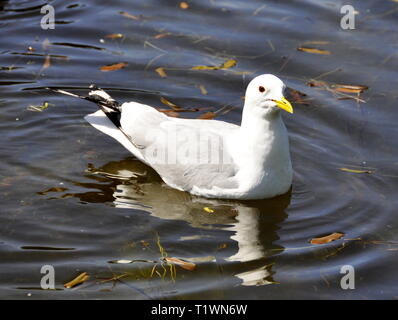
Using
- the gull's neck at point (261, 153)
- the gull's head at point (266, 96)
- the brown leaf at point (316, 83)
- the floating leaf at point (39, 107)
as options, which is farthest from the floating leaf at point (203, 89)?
the gull's head at point (266, 96)

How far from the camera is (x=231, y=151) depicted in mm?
7953

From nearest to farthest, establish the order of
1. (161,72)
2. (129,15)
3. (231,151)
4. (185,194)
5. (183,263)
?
(183,263) → (231,151) → (185,194) → (161,72) → (129,15)

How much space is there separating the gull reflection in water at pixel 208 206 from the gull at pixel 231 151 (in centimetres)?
11

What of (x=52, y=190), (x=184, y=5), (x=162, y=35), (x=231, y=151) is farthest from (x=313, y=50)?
(x=52, y=190)

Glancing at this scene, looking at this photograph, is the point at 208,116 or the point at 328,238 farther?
the point at 208,116

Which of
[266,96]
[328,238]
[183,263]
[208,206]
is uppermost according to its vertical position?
[266,96]

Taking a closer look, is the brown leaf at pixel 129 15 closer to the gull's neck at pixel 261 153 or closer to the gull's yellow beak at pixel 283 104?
the gull's neck at pixel 261 153

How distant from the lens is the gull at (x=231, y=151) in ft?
25.3

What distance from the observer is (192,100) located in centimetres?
974

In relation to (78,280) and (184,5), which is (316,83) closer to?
(184,5)

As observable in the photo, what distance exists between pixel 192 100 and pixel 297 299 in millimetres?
3758

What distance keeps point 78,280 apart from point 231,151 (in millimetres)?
2147

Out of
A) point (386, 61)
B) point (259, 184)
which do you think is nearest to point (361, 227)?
point (259, 184)

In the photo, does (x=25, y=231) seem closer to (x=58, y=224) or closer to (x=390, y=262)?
(x=58, y=224)
